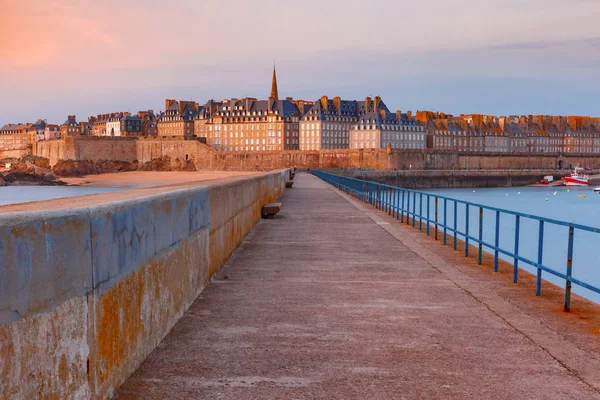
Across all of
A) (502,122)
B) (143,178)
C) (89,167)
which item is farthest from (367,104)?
(89,167)

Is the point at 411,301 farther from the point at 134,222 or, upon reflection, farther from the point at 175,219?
the point at 134,222

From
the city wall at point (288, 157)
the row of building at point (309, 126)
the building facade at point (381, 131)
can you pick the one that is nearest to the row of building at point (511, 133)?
the building facade at point (381, 131)

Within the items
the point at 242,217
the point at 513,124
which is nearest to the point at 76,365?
the point at 242,217

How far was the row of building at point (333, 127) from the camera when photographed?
412 ft

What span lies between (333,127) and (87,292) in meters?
124

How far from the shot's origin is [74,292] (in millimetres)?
3387

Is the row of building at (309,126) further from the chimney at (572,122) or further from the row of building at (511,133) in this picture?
the chimney at (572,122)

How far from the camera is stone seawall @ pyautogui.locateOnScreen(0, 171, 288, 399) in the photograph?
288 centimetres

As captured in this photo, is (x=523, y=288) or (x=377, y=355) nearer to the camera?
(x=377, y=355)

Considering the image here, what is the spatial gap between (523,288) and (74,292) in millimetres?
6256

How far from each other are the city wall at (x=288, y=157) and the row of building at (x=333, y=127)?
12.0 m

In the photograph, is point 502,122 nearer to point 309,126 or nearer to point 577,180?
point 577,180

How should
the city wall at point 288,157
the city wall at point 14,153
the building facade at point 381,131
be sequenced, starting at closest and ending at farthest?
the city wall at point 288,157 → the building facade at point 381,131 → the city wall at point 14,153

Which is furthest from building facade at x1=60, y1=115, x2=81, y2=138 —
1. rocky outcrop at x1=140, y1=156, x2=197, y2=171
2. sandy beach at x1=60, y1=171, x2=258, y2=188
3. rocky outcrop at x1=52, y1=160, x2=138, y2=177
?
sandy beach at x1=60, y1=171, x2=258, y2=188
